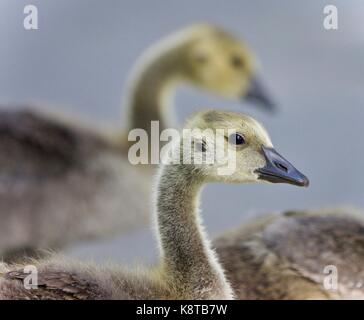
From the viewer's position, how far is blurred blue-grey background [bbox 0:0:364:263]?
100.0 inches

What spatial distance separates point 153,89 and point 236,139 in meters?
1.25

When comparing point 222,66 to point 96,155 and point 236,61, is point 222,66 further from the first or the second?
point 96,155

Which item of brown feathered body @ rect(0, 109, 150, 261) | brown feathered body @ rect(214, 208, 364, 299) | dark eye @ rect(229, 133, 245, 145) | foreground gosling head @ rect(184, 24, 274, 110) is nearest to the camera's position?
dark eye @ rect(229, 133, 245, 145)

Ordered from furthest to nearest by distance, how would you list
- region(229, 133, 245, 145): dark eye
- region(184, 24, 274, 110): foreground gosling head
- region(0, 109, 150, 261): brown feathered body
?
region(184, 24, 274, 110): foreground gosling head, region(0, 109, 150, 261): brown feathered body, region(229, 133, 245, 145): dark eye

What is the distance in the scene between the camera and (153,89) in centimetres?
292

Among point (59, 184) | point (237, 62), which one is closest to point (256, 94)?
point (237, 62)

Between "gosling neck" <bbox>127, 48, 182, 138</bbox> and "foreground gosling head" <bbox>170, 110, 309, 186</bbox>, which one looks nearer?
"foreground gosling head" <bbox>170, 110, 309, 186</bbox>

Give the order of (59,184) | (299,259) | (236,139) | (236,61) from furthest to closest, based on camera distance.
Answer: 1. (236,61)
2. (59,184)
3. (299,259)
4. (236,139)

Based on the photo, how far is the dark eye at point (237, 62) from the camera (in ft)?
9.51

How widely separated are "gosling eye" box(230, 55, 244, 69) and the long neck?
1.19 meters

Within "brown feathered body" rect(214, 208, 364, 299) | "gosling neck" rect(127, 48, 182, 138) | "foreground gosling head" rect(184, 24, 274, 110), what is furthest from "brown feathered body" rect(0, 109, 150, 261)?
"brown feathered body" rect(214, 208, 364, 299)

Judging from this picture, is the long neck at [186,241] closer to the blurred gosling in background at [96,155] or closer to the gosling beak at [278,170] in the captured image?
the gosling beak at [278,170]

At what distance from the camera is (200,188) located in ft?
5.71

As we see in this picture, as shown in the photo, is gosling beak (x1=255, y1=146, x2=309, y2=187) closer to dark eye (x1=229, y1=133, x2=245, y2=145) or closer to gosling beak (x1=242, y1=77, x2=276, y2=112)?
dark eye (x1=229, y1=133, x2=245, y2=145)
